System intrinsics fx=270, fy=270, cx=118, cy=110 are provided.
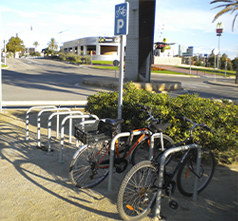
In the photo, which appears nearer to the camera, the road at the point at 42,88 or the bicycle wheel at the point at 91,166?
the bicycle wheel at the point at 91,166

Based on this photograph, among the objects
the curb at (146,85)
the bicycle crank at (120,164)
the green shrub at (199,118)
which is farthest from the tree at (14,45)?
the bicycle crank at (120,164)

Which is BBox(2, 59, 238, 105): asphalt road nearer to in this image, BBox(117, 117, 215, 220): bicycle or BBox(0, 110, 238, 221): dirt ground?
BBox(0, 110, 238, 221): dirt ground

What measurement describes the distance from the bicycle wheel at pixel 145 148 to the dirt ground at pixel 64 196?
53cm

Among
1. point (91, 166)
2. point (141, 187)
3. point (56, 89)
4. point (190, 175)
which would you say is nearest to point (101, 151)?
point (91, 166)

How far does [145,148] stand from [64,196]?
222 centimetres

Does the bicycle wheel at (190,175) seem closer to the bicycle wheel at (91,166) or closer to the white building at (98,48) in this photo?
the bicycle wheel at (91,166)

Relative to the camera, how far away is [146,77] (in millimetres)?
19188

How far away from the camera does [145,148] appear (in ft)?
18.2

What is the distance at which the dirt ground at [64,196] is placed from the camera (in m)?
3.39

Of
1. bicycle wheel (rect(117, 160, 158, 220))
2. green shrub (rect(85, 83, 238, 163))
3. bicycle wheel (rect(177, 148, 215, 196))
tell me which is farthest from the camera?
green shrub (rect(85, 83, 238, 163))

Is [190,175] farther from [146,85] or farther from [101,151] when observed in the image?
[146,85]

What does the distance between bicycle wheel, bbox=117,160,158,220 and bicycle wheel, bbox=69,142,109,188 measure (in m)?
0.78

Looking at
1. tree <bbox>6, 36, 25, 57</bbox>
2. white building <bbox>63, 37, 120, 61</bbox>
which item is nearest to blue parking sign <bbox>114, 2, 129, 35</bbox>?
white building <bbox>63, 37, 120, 61</bbox>

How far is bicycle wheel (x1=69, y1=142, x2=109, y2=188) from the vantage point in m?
4.03
